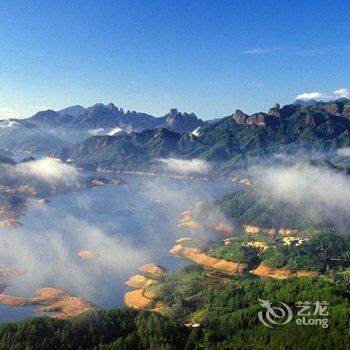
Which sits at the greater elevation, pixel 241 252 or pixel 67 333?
pixel 241 252

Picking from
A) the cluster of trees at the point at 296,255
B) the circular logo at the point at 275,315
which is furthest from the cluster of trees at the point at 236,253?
the circular logo at the point at 275,315

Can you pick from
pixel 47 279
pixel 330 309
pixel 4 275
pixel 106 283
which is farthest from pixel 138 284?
pixel 330 309

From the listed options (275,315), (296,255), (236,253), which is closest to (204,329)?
(275,315)

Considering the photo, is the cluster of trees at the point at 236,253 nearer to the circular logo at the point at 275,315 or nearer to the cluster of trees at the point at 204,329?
the cluster of trees at the point at 204,329

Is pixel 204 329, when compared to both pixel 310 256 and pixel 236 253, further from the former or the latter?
pixel 310 256

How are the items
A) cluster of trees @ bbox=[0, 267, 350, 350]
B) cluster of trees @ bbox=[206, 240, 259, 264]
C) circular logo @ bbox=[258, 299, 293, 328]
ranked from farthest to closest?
cluster of trees @ bbox=[206, 240, 259, 264], circular logo @ bbox=[258, 299, 293, 328], cluster of trees @ bbox=[0, 267, 350, 350]

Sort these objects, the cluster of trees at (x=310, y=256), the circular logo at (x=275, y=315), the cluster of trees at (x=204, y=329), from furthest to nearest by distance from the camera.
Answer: the cluster of trees at (x=310, y=256) → the circular logo at (x=275, y=315) → the cluster of trees at (x=204, y=329)

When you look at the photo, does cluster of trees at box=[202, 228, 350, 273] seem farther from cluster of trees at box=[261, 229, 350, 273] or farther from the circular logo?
the circular logo

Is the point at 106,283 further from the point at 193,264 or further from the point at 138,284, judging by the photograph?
the point at 193,264

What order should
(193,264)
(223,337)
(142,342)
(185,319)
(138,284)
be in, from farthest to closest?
(193,264), (138,284), (185,319), (223,337), (142,342)

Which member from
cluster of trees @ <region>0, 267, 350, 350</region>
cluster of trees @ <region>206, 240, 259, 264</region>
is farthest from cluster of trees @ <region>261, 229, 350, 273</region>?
cluster of trees @ <region>0, 267, 350, 350</region>

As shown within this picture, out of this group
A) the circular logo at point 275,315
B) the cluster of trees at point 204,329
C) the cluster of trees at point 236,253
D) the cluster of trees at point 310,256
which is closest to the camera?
the cluster of trees at point 204,329
